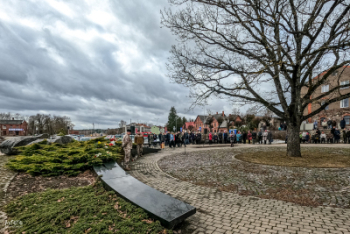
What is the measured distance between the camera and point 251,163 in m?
10.2

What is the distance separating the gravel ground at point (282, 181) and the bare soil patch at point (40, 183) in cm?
353

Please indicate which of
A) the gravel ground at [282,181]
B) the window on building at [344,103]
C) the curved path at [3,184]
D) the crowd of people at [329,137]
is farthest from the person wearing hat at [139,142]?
the window on building at [344,103]

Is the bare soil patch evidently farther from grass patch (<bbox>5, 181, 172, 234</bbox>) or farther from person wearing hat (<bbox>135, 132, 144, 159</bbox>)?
person wearing hat (<bbox>135, 132, 144, 159</bbox>)

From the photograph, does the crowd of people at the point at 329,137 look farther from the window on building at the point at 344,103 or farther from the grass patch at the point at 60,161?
the grass patch at the point at 60,161

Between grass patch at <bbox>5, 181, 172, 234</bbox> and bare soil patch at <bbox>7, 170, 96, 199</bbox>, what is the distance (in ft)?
2.76

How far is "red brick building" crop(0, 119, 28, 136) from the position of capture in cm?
10069

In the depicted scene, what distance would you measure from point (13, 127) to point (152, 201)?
12955cm

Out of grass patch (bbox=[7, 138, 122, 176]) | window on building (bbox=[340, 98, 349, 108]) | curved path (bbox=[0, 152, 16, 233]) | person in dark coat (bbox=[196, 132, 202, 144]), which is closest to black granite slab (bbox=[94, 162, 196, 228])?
grass patch (bbox=[7, 138, 122, 176])

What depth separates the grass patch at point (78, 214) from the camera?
327cm

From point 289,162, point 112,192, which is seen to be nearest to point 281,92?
point 289,162

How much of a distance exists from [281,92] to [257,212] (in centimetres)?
937

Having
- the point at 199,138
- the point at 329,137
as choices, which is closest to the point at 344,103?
the point at 329,137

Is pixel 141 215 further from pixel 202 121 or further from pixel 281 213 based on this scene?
pixel 202 121

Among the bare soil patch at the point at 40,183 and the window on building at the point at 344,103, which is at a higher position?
the window on building at the point at 344,103
